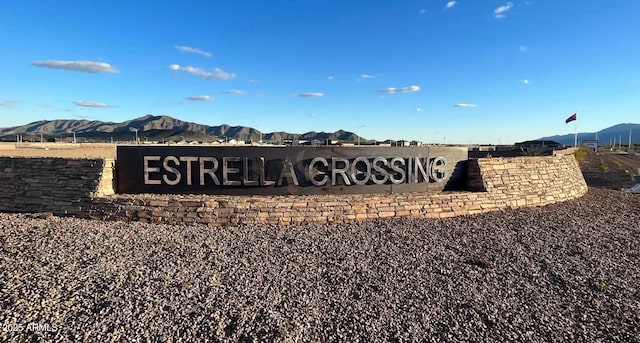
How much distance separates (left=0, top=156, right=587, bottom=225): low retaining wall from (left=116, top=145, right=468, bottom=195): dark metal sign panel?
357 mm

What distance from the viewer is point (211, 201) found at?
8180 mm

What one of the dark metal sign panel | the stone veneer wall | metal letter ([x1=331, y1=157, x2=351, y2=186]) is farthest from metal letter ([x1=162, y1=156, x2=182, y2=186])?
metal letter ([x1=331, y1=157, x2=351, y2=186])

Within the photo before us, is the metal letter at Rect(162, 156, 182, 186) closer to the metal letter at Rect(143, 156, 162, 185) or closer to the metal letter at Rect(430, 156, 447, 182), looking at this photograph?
the metal letter at Rect(143, 156, 162, 185)

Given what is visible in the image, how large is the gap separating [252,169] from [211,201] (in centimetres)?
145

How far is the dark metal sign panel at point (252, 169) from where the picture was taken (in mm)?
9109

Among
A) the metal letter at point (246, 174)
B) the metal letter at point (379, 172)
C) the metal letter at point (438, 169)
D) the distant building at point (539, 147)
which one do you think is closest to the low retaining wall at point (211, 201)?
the metal letter at point (379, 172)

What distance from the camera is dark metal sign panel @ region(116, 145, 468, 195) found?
29.9ft

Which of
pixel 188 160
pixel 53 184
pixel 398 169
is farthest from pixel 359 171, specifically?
pixel 53 184

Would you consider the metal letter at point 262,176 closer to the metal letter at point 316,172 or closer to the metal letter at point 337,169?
the metal letter at point 316,172

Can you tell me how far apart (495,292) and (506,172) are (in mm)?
7067

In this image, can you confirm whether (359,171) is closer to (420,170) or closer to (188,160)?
(420,170)

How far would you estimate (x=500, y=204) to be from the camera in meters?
10.2

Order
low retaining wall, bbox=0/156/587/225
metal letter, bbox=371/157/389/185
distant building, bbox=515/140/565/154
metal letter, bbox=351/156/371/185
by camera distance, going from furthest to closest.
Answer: distant building, bbox=515/140/565/154
metal letter, bbox=371/157/389/185
metal letter, bbox=351/156/371/185
low retaining wall, bbox=0/156/587/225

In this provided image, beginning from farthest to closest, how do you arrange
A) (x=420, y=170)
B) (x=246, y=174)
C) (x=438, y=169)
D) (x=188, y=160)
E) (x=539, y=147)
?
1. (x=539, y=147)
2. (x=438, y=169)
3. (x=420, y=170)
4. (x=246, y=174)
5. (x=188, y=160)
